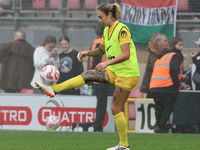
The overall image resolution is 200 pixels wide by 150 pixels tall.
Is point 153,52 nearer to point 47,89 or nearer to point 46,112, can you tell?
point 46,112

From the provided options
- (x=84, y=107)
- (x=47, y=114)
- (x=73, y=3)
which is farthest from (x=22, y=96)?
(x=73, y=3)

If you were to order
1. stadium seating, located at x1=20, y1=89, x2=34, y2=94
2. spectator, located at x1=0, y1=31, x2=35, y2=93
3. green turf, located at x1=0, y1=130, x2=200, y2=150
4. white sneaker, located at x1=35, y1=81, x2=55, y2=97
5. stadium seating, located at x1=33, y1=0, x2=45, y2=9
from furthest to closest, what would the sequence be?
1. stadium seating, located at x1=33, y1=0, x2=45, y2=9
2. spectator, located at x1=0, y1=31, x2=35, y2=93
3. stadium seating, located at x1=20, y1=89, x2=34, y2=94
4. green turf, located at x1=0, y1=130, x2=200, y2=150
5. white sneaker, located at x1=35, y1=81, x2=55, y2=97

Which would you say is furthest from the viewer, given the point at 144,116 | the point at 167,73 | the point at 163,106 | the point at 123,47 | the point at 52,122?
the point at 144,116

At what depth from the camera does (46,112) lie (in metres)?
8.34

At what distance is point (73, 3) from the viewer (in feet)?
28.4

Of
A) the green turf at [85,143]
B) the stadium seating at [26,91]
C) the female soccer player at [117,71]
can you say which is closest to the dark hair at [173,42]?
the green turf at [85,143]

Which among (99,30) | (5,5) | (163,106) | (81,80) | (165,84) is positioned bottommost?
(163,106)

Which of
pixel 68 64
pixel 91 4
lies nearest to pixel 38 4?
pixel 91 4

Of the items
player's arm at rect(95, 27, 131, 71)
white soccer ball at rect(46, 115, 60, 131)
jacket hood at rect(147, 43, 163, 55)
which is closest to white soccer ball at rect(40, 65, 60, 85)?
player's arm at rect(95, 27, 131, 71)

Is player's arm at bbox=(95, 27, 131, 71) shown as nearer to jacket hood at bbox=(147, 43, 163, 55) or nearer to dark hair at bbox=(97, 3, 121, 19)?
dark hair at bbox=(97, 3, 121, 19)

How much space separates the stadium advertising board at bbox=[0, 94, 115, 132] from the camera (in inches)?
327

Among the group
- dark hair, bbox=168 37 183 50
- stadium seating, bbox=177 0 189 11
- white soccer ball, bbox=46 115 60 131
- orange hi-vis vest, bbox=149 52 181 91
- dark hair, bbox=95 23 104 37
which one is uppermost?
stadium seating, bbox=177 0 189 11

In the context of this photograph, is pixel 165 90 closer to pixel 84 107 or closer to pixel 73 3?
pixel 84 107

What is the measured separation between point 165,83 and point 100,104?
1415mm
